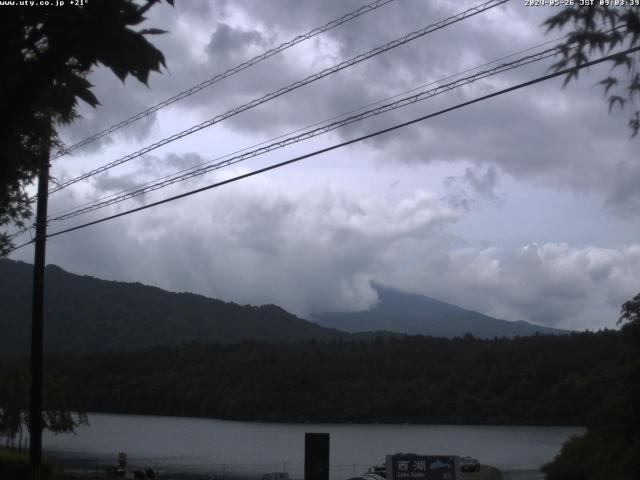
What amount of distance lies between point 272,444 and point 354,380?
27056 millimetres

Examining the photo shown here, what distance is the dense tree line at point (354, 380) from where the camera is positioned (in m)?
111

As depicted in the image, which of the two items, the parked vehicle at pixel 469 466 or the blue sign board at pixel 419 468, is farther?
the parked vehicle at pixel 469 466

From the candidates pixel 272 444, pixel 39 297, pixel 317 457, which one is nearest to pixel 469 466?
pixel 39 297

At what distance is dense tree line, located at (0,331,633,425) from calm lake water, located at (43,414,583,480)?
11.2 ft

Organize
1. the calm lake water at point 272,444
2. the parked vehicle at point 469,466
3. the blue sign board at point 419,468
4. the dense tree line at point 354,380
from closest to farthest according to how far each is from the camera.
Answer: the blue sign board at point 419,468
the parked vehicle at point 469,466
the calm lake water at point 272,444
the dense tree line at point 354,380

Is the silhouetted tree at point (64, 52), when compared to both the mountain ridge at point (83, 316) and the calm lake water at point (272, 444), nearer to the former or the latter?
the calm lake water at point (272, 444)


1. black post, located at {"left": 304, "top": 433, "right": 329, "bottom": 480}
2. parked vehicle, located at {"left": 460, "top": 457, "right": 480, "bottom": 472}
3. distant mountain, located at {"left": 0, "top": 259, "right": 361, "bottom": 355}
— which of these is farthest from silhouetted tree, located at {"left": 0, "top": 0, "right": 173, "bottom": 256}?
distant mountain, located at {"left": 0, "top": 259, "right": 361, "bottom": 355}

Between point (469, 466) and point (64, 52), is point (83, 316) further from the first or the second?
point (64, 52)

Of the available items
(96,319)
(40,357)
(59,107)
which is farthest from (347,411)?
(59,107)

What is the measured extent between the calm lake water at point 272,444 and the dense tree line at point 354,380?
3.40 meters

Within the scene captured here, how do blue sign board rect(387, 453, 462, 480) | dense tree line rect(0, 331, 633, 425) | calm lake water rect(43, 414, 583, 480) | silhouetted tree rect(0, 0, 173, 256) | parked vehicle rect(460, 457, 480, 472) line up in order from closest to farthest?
silhouetted tree rect(0, 0, 173, 256), blue sign board rect(387, 453, 462, 480), parked vehicle rect(460, 457, 480, 472), calm lake water rect(43, 414, 583, 480), dense tree line rect(0, 331, 633, 425)

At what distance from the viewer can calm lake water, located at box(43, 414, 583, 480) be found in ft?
275

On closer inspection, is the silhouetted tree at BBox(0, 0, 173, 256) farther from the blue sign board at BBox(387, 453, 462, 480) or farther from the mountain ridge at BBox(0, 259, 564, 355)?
the mountain ridge at BBox(0, 259, 564, 355)

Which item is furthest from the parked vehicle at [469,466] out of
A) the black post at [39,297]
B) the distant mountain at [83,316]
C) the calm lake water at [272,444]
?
the distant mountain at [83,316]
